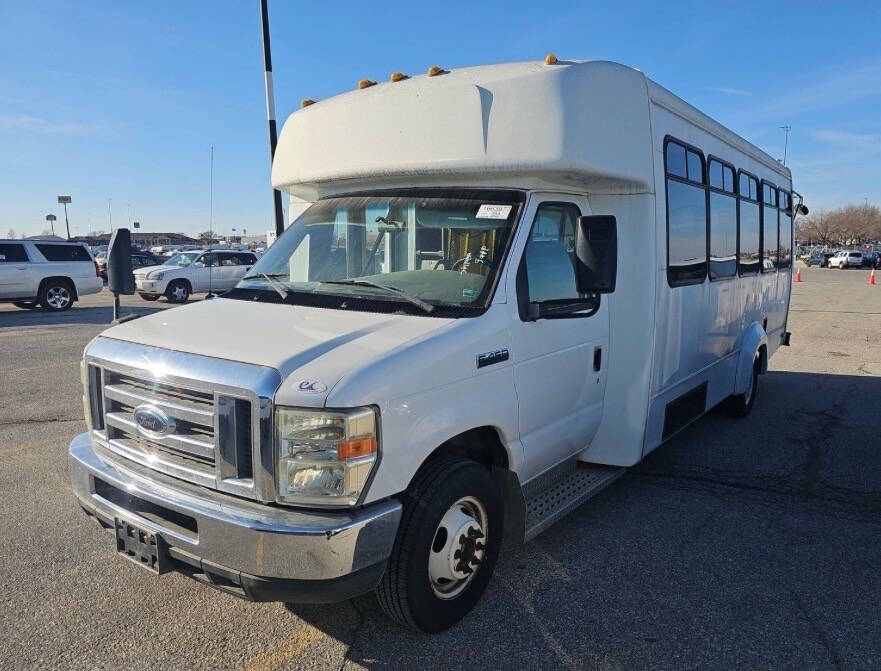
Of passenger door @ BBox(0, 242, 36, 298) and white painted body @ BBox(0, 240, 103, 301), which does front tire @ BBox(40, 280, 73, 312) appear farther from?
passenger door @ BBox(0, 242, 36, 298)

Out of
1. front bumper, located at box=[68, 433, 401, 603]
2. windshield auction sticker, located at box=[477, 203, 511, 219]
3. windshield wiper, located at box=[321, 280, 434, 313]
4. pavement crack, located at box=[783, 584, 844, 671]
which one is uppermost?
windshield auction sticker, located at box=[477, 203, 511, 219]

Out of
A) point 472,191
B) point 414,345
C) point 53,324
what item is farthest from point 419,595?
point 53,324

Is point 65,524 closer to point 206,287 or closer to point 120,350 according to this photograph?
point 120,350

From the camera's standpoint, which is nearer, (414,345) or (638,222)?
(414,345)

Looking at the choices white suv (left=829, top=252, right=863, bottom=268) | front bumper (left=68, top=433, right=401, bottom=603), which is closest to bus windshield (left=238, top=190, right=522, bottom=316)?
front bumper (left=68, top=433, right=401, bottom=603)

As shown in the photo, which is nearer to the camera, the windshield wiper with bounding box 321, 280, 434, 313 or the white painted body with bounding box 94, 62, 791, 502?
the white painted body with bounding box 94, 62, 791, 502

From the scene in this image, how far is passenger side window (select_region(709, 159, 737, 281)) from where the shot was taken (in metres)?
5.89

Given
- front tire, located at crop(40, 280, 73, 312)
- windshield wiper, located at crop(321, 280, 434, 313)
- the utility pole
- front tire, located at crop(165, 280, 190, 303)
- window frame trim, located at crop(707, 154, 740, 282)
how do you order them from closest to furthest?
windshield wiper, located at crop(321, 280, 434, 313)
window frame trim, located at crop(707, 154, 740, 282)
the utility pole
front tire, located at crop(40, 280, 73, 312)
front tire, located at crop(165, 280, 190, 303)

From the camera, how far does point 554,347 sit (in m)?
3.86

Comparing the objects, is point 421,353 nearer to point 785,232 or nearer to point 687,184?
point 687,184

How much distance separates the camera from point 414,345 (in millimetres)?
2975

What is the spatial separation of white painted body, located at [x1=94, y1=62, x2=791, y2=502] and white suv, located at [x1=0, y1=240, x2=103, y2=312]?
15753 mm

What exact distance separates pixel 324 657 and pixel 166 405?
1355 mm

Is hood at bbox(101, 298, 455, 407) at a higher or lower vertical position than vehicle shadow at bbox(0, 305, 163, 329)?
higher
